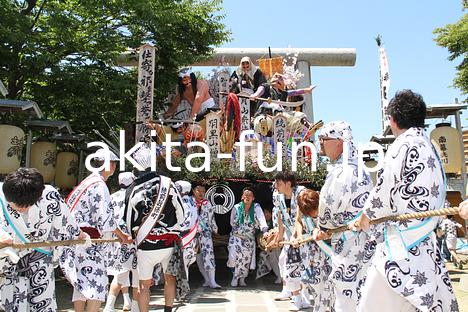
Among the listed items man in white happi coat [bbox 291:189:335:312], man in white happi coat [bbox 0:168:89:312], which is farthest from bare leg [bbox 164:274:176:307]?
man in white happi coat [bbox 0:168:89:312]

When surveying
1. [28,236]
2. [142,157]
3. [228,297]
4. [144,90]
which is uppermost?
[144,90]

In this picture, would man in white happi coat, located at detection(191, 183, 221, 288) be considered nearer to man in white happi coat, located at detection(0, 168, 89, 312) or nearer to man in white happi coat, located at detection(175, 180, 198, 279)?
man in white happi coat, located at detection(175, 180, 198, 279)

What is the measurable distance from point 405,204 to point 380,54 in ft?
44.1

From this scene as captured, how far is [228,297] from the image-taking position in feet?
24.8

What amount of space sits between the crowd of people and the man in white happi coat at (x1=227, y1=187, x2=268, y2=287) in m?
2.41

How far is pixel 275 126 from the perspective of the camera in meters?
10.6

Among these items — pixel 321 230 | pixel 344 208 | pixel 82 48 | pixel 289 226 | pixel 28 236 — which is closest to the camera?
pixel 28 236

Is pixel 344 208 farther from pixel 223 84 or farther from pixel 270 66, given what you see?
pixel 270 66

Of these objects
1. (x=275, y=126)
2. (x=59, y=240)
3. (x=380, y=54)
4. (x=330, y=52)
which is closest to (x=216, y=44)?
(x=275, y=126)

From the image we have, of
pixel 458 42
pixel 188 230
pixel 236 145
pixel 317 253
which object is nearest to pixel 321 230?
pixel 317 253

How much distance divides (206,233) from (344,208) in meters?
5.53

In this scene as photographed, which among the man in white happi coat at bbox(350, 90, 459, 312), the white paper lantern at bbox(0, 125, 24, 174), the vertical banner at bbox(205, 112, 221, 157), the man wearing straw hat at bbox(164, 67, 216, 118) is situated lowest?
the man in white happi coat at bbox(350, 90, 459, 312)

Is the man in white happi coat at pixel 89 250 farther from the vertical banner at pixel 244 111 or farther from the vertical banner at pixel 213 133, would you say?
the vertical banner at pixel 244 111

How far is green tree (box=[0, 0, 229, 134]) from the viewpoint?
8812mm
